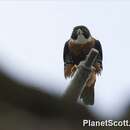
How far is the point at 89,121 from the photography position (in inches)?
77.1

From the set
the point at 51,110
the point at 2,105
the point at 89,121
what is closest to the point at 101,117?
the point at 89,121

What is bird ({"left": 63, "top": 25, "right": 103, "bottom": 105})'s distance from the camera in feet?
6.61

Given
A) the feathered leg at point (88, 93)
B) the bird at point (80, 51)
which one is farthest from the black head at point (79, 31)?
the feathered leg at point (88, 93)

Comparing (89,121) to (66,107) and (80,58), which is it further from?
(80,58)

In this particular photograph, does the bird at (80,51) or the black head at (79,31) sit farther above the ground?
the black head at (79,31)

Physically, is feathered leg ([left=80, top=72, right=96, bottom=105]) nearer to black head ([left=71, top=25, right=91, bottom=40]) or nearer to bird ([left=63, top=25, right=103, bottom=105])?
bird ([left=63, top=25, right=103, bottom=105])

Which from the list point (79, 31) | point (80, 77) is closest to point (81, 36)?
point (79, 31)

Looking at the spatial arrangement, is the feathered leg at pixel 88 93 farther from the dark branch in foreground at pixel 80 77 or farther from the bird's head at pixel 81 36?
the bird's head at pixel 81 36

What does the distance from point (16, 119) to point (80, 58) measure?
0.95 feet

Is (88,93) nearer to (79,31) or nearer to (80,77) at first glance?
(80,77)

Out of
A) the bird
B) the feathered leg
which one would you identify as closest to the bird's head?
the bird

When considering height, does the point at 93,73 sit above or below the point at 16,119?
above

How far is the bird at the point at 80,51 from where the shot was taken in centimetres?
201

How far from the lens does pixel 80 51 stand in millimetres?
2012
